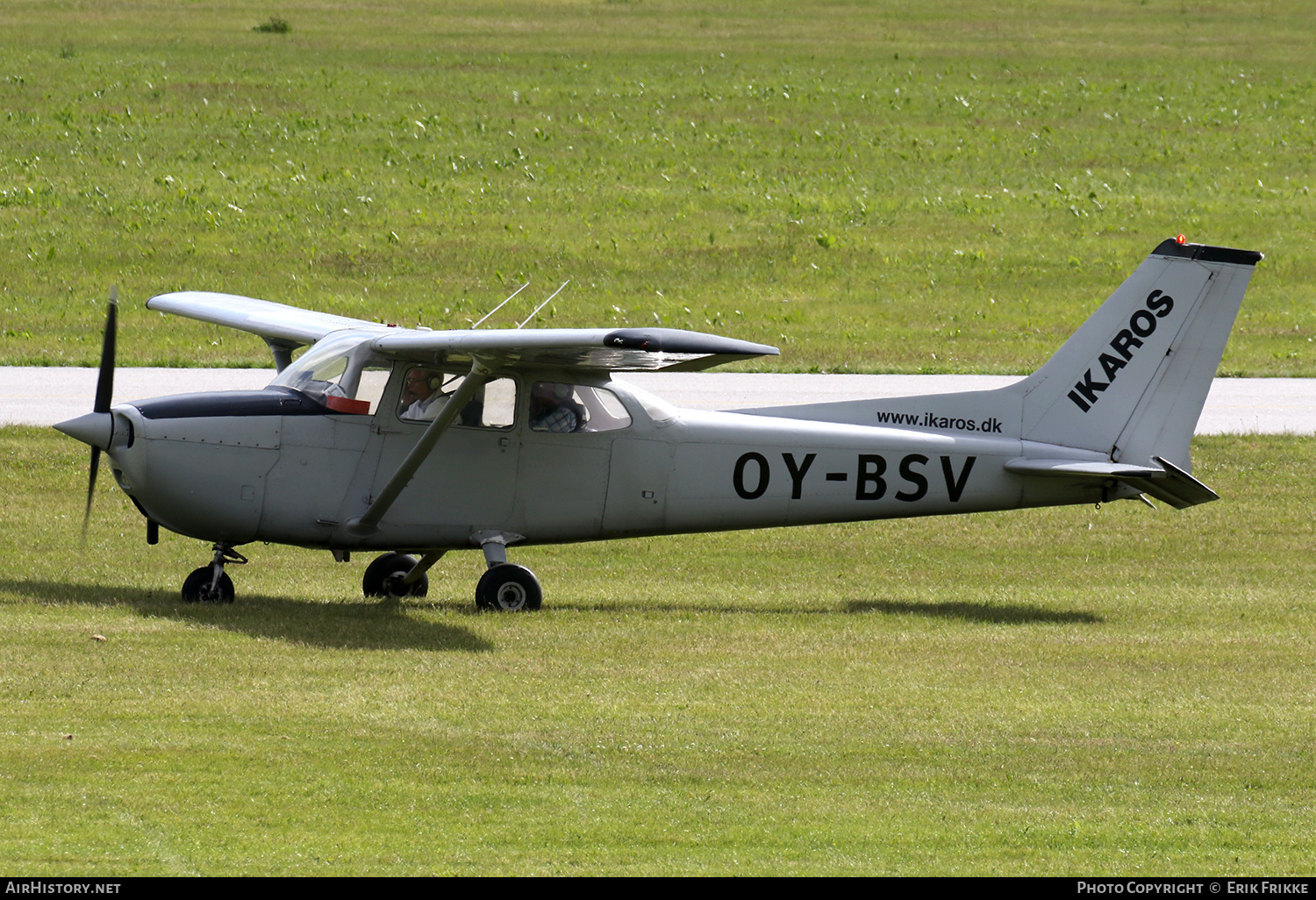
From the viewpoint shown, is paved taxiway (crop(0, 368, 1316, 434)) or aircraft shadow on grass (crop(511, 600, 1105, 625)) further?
paved taxiway (crop(0, 368, 1316, 434))

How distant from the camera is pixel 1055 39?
185 feet

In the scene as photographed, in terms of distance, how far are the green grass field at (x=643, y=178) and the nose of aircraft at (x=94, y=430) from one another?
1404 cm

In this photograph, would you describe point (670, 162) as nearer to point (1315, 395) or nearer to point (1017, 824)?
point (1315, 395)

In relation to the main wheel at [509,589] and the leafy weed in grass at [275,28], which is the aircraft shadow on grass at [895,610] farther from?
the leafy weed in grass at [275,28]

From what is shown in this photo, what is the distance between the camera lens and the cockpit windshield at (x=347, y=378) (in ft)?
42.1

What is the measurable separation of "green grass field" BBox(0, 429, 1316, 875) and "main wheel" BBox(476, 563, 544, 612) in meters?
0.22

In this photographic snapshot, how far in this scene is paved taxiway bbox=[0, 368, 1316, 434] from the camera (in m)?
22.2

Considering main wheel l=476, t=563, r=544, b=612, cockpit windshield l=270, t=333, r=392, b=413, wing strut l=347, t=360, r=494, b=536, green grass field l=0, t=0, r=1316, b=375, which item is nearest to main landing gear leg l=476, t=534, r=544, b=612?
main wheel l=476, t=563, r=544, b=612

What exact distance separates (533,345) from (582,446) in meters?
2.04

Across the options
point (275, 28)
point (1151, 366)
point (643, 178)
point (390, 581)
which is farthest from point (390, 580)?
point (275, 28)

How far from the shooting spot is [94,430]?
39.4 feet

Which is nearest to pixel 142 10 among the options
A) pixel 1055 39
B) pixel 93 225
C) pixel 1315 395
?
pixel 93 225

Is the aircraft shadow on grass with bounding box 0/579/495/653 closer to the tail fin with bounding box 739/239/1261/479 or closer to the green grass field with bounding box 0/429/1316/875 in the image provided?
the green grass field with bounding box 0/429/1316/875

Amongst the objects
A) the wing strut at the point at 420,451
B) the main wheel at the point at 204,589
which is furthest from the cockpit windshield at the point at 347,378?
the main wheel at the point at 204,589
